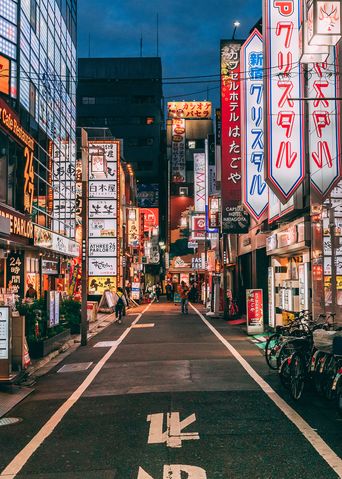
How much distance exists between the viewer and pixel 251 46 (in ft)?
77.3

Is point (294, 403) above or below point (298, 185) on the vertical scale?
below

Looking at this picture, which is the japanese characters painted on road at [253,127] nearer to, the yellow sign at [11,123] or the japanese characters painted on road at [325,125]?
the japanese characters painted on road at [325,125]

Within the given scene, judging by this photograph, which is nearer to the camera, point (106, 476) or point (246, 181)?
point (106, 476)

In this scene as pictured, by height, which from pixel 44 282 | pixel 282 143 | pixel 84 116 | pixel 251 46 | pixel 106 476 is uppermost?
pixel 84 116

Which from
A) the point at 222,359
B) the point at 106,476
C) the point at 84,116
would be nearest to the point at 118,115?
the point at 84,116

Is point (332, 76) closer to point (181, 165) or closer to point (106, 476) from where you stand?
point (106, 476)

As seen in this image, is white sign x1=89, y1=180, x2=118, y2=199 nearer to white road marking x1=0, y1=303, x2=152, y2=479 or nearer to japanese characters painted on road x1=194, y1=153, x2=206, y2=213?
japanese characters painted on road x1=194, y1=153, x2=206, y2=213

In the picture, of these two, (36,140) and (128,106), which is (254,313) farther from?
(128,106)

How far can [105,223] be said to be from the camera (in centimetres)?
4622

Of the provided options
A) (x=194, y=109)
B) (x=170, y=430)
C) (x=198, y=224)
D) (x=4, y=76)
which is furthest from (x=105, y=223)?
(x=194, y=109)

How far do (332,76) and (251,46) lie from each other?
21.2 ft

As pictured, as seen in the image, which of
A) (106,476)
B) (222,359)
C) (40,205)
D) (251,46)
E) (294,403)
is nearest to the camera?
(106,476)

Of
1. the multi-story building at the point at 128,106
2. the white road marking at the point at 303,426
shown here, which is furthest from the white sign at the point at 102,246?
the multi-story building at the point at 128,106

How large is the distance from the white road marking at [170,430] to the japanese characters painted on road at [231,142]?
1915 cm
